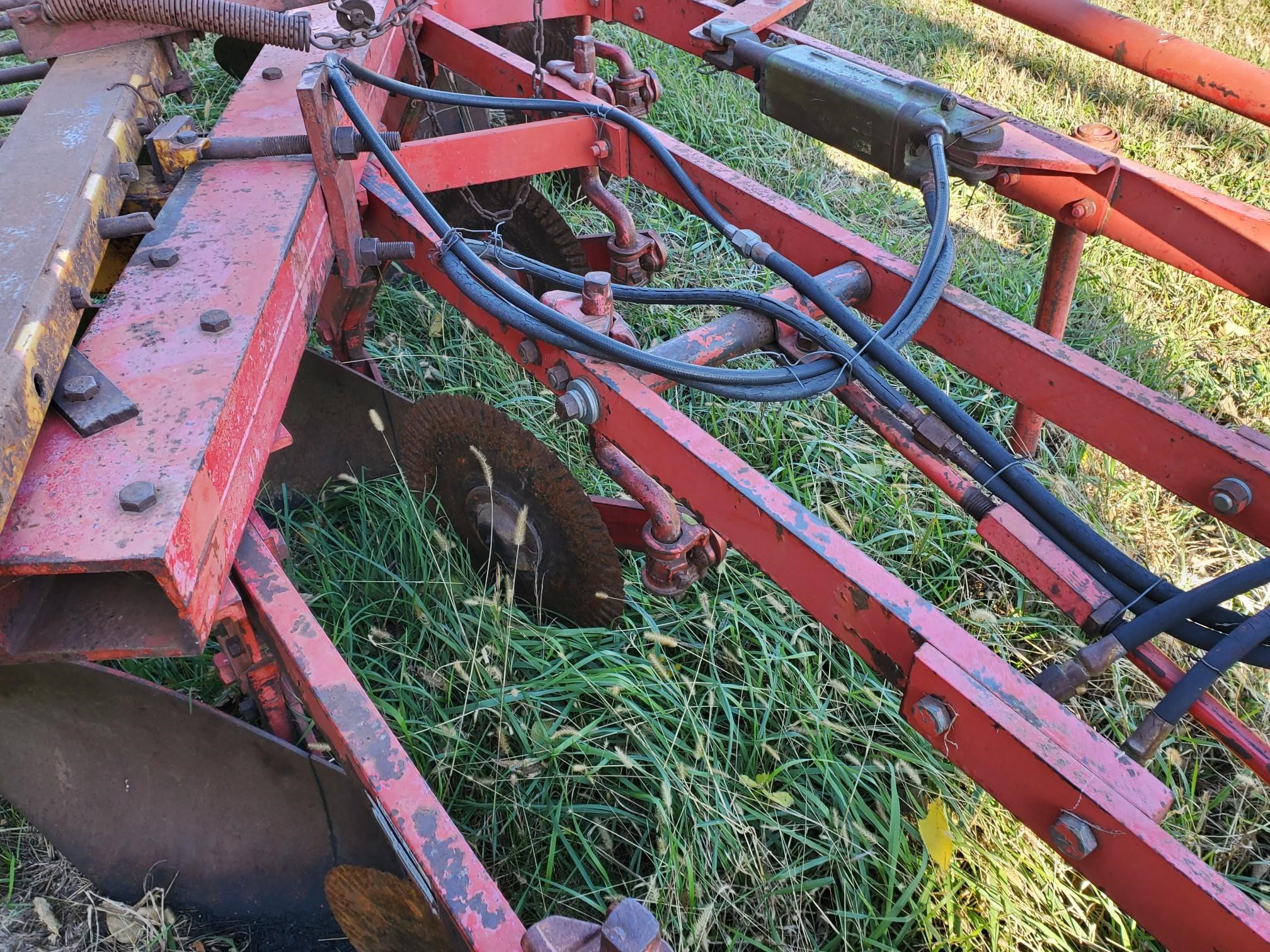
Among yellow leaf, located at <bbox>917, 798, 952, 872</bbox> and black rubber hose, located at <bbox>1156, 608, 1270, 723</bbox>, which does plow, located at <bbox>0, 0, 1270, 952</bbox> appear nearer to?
black rubber hose, located at <bbox>1156, 608, 1270, 723</bbox>

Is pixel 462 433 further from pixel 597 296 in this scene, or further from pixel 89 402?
pixel 89 402

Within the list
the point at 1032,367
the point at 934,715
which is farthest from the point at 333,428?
the point at 934,715

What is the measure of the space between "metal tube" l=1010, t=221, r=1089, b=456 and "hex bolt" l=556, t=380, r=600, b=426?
1121 mm

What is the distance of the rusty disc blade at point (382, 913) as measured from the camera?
1443 mm

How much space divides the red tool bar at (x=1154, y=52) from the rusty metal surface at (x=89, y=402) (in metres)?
2.42

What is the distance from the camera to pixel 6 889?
76.8 inches

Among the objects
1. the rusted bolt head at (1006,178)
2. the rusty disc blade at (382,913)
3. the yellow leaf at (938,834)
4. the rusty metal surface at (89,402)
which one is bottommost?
the yellow leaf at (938,834)

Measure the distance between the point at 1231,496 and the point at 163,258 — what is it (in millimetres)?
1813

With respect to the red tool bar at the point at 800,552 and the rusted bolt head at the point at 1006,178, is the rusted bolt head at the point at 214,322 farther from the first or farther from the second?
the rusted bolt head at the point at 1006,178

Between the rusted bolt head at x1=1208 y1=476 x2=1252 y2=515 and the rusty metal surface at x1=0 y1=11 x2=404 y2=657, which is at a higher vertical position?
the rusty metal surface at x1=0 y1=11 x2=404 y2=657

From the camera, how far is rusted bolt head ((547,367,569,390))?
180 cm

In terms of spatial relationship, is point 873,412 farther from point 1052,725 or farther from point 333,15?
A: point 333,15

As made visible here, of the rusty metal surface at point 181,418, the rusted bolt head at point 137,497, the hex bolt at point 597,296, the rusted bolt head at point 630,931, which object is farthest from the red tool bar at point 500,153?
the rusted bolt head at point 630,931

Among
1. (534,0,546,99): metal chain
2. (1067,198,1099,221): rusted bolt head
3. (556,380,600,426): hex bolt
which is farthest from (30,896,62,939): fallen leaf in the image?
(1067,198,1099,221): rusted bolt head
